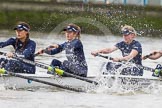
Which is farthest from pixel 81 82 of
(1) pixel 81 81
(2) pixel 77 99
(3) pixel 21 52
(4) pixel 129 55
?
(3) pixel 21 52

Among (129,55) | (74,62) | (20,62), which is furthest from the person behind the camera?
(129,55)

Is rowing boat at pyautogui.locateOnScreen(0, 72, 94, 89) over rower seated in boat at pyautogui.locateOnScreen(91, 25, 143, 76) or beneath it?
beneath

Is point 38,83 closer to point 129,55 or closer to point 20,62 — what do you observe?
point 20,62

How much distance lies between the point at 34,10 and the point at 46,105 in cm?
1877

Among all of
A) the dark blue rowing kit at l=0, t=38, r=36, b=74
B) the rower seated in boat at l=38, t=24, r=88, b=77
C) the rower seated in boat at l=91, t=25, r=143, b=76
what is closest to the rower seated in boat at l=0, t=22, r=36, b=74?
the dark blue rowing kit at l=0, t=38, r=36, b=74

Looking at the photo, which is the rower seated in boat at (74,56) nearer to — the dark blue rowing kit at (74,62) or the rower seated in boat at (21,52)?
the dark blue rowing kit at (74,62)

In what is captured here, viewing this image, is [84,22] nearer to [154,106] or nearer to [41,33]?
[41,33]

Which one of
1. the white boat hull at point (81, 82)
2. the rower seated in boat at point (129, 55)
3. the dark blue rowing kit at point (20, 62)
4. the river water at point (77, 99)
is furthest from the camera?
the rower seated in boat at point (129, 55)

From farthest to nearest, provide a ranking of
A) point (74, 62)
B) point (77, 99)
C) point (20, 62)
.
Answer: point (74, 62), point (20, 62), point (77, 99)

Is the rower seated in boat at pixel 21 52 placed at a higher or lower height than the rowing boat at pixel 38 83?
higher

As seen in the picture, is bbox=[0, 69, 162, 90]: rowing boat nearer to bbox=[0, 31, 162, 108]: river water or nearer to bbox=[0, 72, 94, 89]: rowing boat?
bbox=[0, 72, 94, 89]: rowing boat

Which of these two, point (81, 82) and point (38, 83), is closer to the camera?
point (38, 83)

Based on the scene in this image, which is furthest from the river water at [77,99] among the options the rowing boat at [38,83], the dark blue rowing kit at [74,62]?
the dark blue rowing kit at [74,62]

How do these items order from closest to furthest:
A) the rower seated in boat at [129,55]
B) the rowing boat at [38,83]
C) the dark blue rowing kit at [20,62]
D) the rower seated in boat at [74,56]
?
1. the rowing boat at [38,83]
2. the dark blue rowing kit at [20,62]
3. the rower seated in boat at [74,56]
4. the rower seated in boat at [129,55]
